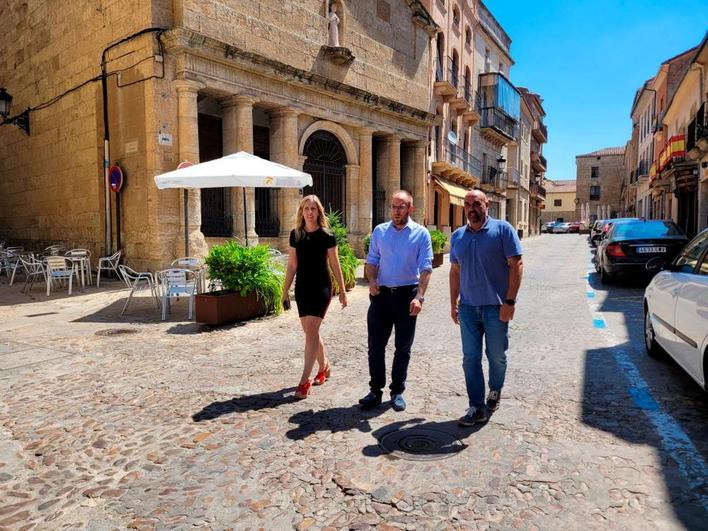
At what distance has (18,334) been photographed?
6.95 meters

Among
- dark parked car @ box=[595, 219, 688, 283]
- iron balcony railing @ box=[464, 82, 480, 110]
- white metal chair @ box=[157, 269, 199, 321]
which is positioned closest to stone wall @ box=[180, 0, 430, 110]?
white metal chair @ box=[157, 269, 199, 321]

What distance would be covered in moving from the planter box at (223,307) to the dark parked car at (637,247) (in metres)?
7.73

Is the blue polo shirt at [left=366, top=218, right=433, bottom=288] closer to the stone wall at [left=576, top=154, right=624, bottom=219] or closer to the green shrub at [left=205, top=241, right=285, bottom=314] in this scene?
the green shrub at [left=205, top=241, right=285, bottom=314]

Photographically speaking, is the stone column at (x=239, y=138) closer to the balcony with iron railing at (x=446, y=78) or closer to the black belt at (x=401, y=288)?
the black belt at (x=401, y=288)

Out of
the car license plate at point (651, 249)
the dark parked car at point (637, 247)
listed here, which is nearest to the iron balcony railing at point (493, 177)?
the dark parked car at point (637, 247)

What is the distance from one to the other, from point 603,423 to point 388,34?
17870 millimetres

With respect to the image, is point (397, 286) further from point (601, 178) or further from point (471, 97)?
point (601, 178)

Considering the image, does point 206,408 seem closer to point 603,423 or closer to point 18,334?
point 603,423

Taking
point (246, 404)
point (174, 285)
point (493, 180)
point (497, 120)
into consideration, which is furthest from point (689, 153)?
point (246, 404)

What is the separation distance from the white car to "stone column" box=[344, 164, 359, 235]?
13.1m

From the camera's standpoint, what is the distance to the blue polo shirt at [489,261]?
367cm

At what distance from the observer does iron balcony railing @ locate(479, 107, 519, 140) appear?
3306cm

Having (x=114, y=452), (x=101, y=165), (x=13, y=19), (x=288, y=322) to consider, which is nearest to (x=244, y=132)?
(x=101, y=165)

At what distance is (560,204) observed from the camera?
85.6 metres
